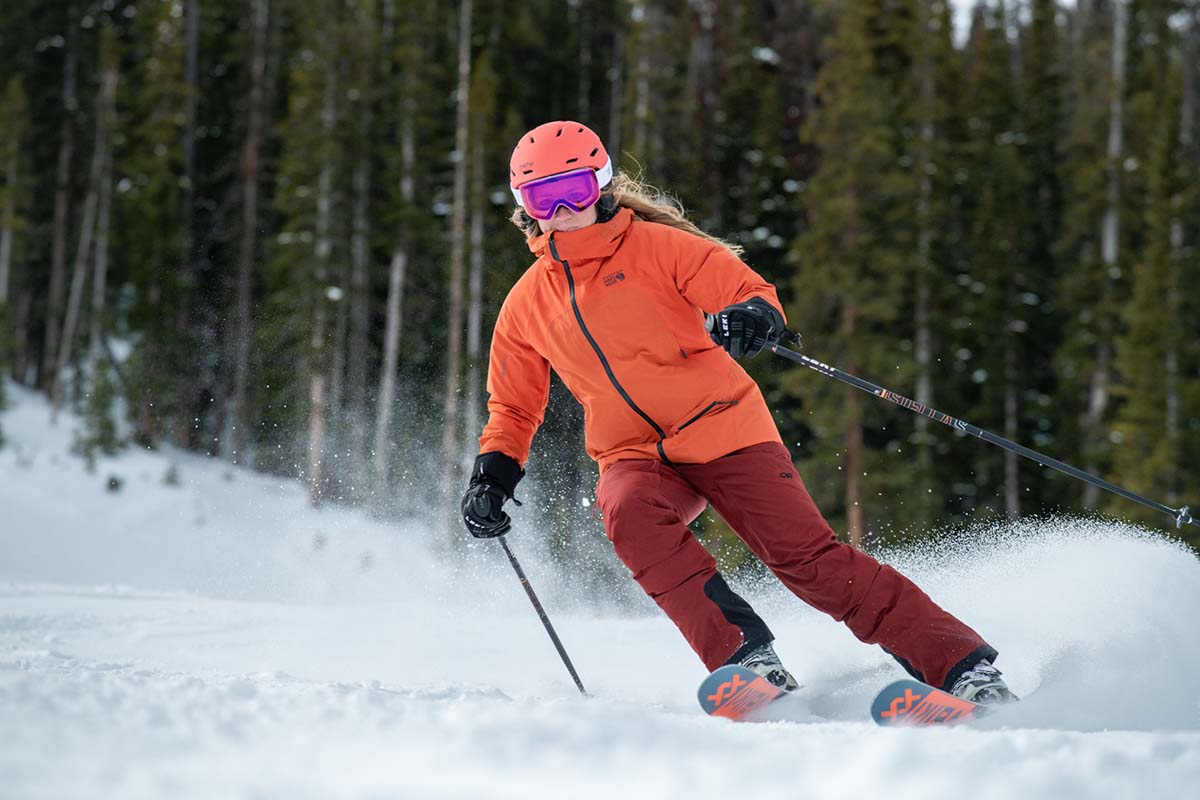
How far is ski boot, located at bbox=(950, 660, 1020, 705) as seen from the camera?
298 cm

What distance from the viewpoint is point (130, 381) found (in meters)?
20.6

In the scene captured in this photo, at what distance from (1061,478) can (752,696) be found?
68.3ft

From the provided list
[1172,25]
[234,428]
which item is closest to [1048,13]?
[1172,25]

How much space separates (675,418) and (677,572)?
52 centimetres

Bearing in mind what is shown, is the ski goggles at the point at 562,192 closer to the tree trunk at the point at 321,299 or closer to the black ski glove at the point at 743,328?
the black ski glove at the point at 743,328

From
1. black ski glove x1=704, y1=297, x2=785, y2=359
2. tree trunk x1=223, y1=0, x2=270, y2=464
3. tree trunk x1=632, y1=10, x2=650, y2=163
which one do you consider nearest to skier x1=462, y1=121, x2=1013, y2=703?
black ski glove x1=704, y1=297, x2=785, y2=359

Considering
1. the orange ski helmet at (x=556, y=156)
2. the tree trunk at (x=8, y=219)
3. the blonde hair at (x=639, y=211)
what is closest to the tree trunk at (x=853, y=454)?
the blonde hair at (x=639, y=211)

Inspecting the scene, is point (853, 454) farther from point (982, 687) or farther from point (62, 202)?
point (62, 202)

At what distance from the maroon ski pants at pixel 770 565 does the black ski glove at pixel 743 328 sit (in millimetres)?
476

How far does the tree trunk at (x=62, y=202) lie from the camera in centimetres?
2594

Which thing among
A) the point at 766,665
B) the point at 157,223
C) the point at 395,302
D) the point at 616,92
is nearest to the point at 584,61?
the point at 616,92

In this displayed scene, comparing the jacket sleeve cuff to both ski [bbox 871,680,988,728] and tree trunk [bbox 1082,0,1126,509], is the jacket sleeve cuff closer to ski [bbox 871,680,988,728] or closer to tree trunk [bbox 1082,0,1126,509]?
ski [bbox 871,680,988,728]

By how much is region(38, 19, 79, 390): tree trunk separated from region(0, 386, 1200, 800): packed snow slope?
1994 centimetres

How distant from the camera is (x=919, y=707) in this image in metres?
2.75
